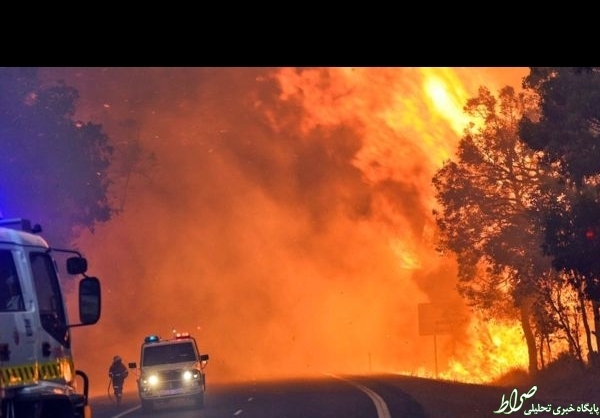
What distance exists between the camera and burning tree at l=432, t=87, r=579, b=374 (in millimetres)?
56281

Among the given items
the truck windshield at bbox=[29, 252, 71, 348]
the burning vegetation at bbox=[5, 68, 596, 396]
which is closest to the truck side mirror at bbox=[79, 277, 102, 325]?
the truck windshield at bbox=[29, 252, 71, 348]

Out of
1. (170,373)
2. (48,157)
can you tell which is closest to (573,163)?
(170,373)

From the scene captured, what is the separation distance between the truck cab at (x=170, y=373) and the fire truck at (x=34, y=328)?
20.9m

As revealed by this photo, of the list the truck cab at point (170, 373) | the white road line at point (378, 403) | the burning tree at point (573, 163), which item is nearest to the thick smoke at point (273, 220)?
the burning tree at point (573, 163)

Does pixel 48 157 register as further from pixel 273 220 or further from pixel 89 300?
pixel 273 220

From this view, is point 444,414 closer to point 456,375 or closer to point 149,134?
point 456,375

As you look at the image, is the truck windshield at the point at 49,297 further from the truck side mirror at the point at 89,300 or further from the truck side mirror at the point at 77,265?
the truck side mirror at the point at 89,300

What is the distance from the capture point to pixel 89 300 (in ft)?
45.8

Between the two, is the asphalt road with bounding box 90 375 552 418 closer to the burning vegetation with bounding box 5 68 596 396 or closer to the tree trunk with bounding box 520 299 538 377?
the tree trunk with bounding box 520 299 538 377

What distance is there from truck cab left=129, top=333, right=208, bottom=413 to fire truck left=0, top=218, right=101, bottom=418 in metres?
20.9

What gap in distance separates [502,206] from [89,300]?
47.5 meters

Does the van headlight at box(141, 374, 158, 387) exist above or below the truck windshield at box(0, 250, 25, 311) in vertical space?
below

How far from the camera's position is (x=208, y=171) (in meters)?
129

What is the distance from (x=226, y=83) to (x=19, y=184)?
7393 cm
